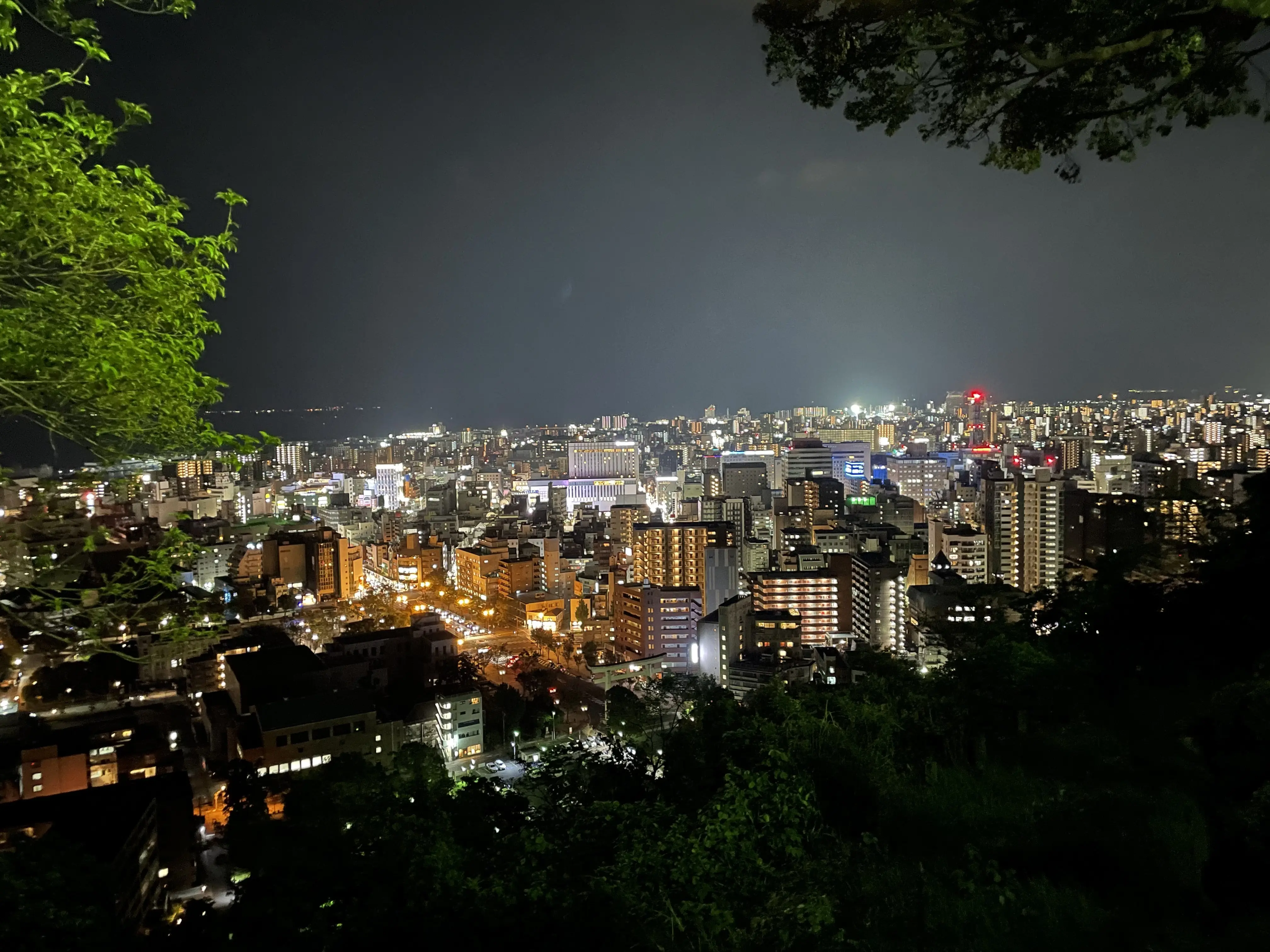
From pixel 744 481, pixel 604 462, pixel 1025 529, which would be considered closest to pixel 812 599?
pixel 1025 529

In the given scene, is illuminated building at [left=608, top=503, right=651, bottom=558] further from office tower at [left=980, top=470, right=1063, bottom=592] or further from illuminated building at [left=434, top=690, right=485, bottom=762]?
illuminated building at [left=434, top=690, right=485, bottom=762]

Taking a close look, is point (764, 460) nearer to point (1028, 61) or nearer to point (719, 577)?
point (719, 577)

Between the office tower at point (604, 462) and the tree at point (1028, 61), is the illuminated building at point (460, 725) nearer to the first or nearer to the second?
the tree at point (1028, 61)

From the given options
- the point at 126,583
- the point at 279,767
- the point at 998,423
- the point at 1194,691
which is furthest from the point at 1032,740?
the point at 998,423

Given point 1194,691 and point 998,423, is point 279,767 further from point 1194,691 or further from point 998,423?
point 998,423

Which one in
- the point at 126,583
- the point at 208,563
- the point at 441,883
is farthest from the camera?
the point at 208,563

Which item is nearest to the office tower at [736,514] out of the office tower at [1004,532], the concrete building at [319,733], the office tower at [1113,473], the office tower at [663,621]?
the office tower at [1004,532]

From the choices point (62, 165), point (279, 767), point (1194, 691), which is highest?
point (62, 165)

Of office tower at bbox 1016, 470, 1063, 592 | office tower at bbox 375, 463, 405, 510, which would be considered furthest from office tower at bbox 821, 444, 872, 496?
office tower at bbox 375, 463, 405, 510
